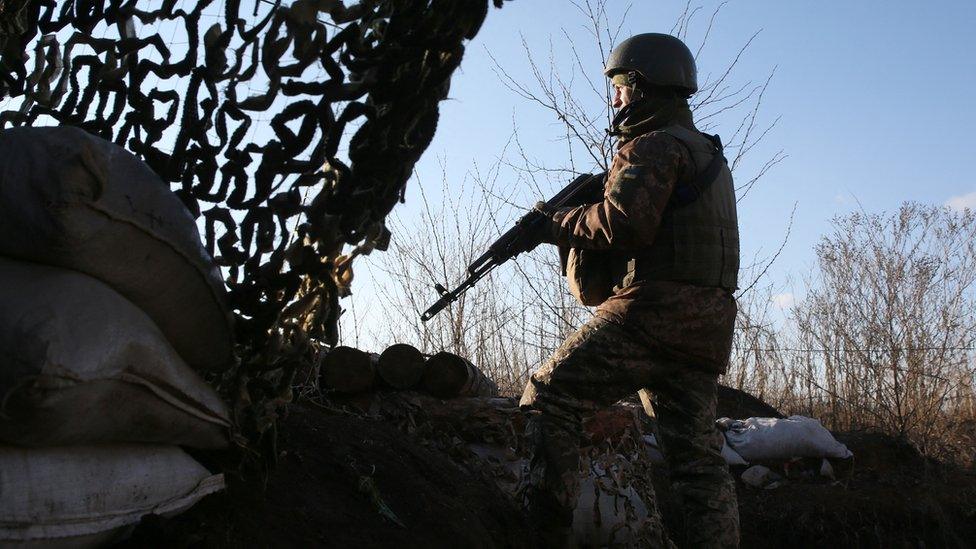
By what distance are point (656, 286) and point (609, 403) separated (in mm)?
486

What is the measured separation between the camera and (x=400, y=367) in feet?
16.2

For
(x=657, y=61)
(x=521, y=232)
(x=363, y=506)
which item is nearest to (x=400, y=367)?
(x=521, y=232)

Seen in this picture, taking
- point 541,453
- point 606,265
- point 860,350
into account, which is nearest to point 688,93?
point 606,265

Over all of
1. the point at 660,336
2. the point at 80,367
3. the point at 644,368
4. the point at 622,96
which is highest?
the point at 622,96

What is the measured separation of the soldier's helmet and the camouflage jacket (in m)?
0.34

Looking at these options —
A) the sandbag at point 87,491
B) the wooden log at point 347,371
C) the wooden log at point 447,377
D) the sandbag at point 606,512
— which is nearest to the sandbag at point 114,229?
the sandbag at point 87,491

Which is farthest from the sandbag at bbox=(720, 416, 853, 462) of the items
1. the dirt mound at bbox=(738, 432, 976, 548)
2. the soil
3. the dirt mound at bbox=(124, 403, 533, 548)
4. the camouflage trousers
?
the dirt mound at bbox=(124, 403, 533, 548)

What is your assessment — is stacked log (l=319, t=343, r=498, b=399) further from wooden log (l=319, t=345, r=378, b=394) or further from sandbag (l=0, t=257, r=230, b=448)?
sandbag (l=0, t=257, r=230, b=448)

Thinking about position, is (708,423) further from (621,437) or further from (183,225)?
(183,225)

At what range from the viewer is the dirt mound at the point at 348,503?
2223mm

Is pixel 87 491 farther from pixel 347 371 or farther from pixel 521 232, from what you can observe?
pixel 347 371

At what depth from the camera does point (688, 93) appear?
160 inches

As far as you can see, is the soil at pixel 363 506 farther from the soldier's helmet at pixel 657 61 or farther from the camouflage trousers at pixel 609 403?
the soldier's helmet at pixel 657 61

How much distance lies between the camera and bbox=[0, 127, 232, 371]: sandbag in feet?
6.25
